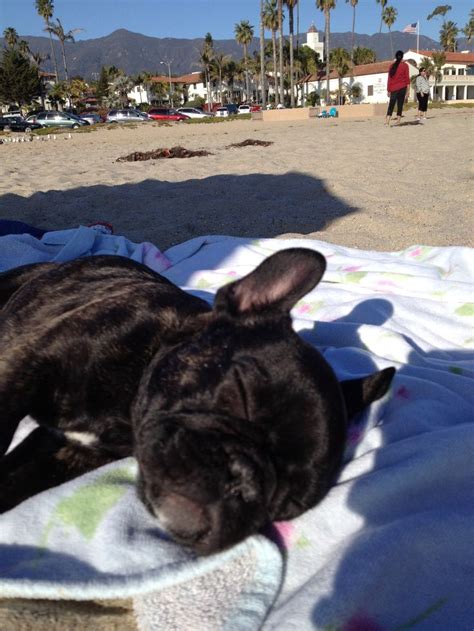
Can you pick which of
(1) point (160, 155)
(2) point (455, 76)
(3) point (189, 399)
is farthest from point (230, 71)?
(3) point (189, 399)

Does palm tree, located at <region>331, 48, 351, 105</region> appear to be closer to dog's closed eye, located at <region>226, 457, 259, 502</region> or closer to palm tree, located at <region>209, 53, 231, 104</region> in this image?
palm tree, located at <region>209, 53, 231, 104</region>

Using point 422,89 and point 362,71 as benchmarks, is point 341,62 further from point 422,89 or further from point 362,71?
point 422,89

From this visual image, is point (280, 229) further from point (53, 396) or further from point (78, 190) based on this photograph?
point (53, 396)

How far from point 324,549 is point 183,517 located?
545 mm

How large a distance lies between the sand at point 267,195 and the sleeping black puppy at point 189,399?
12.7 feet

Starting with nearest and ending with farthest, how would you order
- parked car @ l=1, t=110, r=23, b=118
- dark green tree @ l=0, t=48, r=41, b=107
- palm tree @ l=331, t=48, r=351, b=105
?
parked car @ l=1, t=110, r=23, b=118 < dark green tree @ l=0, t=48, r=41, b=107 < palm tree @ l=331, t=48, r=351, b=105

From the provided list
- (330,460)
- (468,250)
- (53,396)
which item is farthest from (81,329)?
(468,250)

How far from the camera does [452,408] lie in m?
2.76

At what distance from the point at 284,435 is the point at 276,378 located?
0.61 feet

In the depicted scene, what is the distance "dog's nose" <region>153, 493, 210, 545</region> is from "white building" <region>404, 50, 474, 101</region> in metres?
104

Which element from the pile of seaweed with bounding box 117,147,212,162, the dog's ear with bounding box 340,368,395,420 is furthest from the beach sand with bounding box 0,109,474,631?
the dog's ear with bounding box 340,368,395,420

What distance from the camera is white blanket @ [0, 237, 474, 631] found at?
172 centimetres

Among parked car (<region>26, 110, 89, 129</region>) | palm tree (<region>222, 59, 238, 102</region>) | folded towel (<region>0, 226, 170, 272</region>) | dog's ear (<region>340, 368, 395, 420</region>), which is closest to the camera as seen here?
dog's ear (<region>340, 368, 395, 420</region>)

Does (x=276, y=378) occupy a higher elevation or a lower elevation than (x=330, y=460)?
higher
